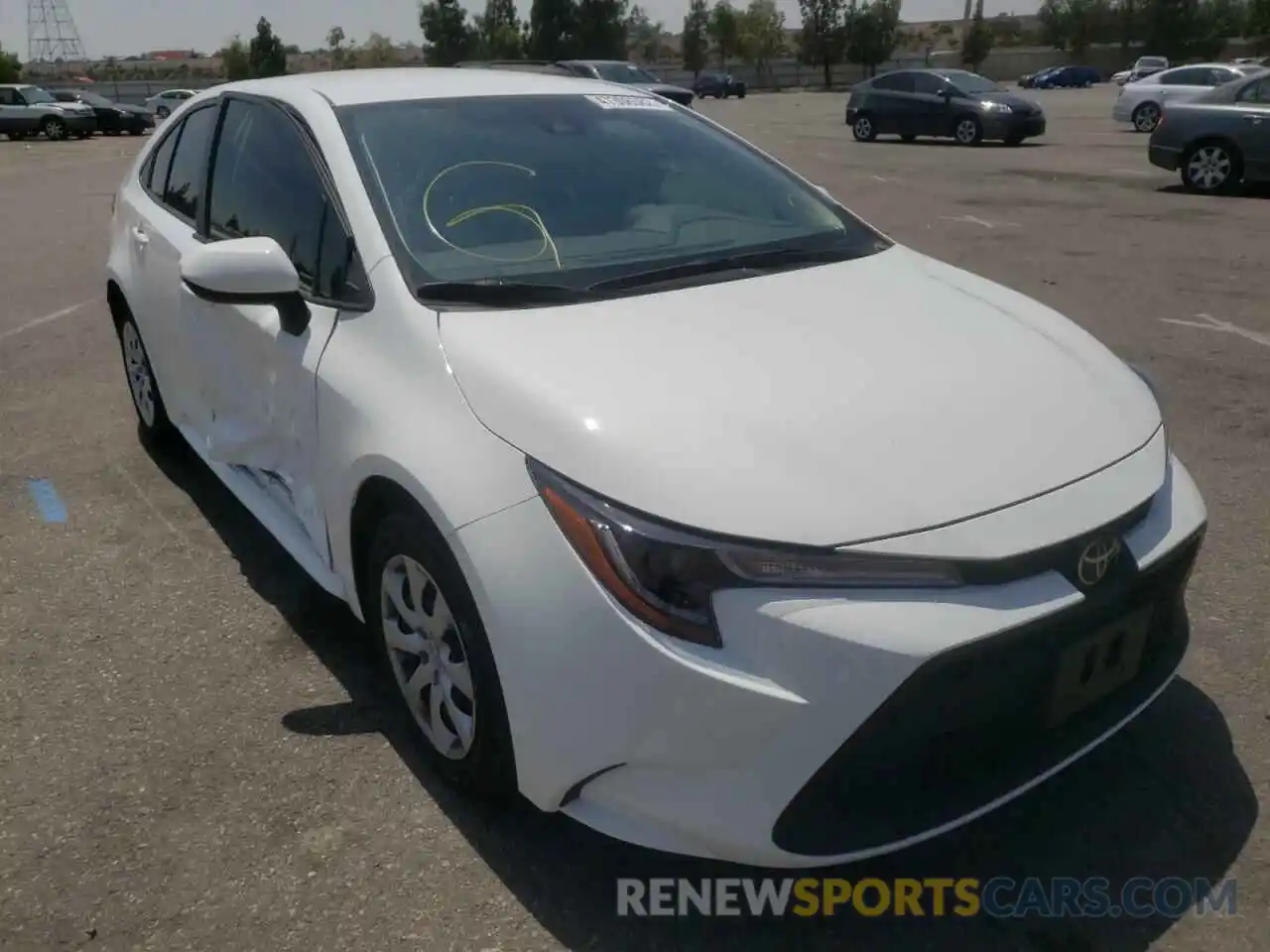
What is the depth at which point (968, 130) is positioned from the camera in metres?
23.0

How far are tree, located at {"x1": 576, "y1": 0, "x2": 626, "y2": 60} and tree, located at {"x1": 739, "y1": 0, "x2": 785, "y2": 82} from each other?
46.4ft

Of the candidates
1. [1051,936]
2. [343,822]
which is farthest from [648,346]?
[1051,936]

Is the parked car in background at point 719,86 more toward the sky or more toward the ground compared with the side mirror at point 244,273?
more toward the ground

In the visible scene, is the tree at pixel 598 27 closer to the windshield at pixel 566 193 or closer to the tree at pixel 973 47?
the tree at pixel 973 47

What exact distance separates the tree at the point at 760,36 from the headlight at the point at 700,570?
314ft

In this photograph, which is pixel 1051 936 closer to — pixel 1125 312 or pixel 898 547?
pixel 898 547

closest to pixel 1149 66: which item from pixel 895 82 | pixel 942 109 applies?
pixel 895 82

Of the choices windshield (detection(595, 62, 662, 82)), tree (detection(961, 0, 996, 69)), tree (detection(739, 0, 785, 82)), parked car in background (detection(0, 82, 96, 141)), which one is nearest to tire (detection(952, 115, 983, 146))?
windshield (detection(595, 62, 662, 82))

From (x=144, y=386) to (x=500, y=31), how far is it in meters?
86.1

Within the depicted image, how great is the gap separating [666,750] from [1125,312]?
6282 millimetres

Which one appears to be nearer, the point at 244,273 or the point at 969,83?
the point at 244,273

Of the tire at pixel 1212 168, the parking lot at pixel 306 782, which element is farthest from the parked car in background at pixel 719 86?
the parking lot at pixel 306 782

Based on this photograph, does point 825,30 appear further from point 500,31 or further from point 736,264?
point 736,264

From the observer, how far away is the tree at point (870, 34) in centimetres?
8019
